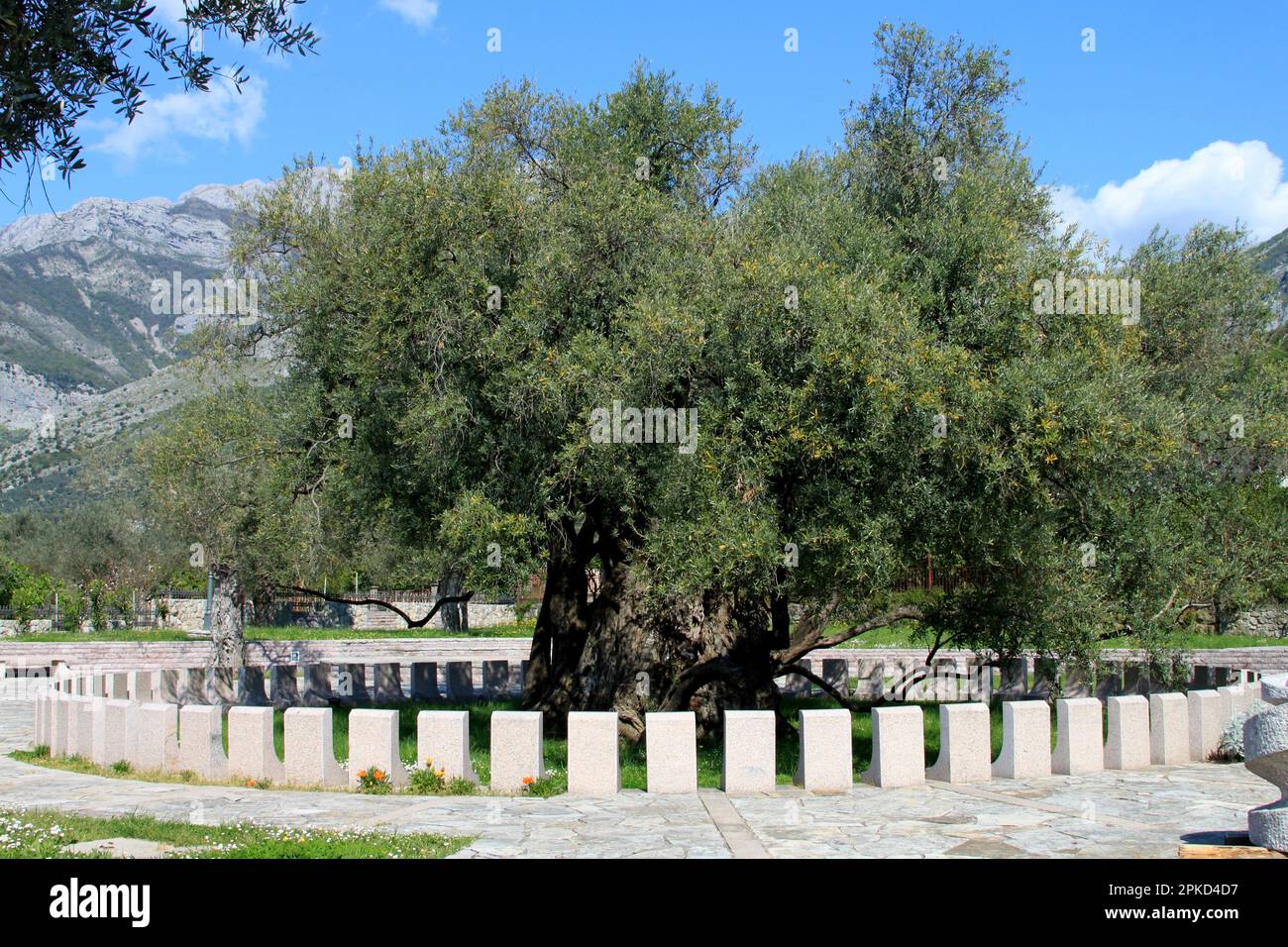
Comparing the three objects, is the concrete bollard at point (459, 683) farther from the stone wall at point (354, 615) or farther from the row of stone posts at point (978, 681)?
the stone wall at point (354, 615)

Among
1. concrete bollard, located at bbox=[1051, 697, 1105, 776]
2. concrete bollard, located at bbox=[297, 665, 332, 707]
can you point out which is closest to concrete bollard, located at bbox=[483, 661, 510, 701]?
concrete bollard, located at bbox=[297, 665, 332, 707]

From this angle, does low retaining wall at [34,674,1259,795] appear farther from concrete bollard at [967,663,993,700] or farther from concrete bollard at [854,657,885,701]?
concrete bollard at [854,657,885,701]

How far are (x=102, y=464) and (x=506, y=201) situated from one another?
4690cm

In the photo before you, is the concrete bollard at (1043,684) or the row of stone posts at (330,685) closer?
the concrete bollard at (1043,684)

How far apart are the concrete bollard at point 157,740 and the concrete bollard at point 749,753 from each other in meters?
6.57

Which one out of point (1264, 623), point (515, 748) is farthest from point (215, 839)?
point (1264, 623)

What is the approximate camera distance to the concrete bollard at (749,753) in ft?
38.0

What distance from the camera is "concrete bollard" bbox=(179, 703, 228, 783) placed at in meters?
12.4

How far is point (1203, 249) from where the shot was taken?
20047mm

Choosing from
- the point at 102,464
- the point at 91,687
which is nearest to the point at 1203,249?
the point at 91,687

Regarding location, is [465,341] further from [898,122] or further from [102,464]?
[102,464]

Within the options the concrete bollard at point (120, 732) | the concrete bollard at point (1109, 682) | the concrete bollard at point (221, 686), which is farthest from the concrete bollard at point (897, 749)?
the concrete bollard at point (221, 686)

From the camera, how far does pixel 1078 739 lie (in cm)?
1280
